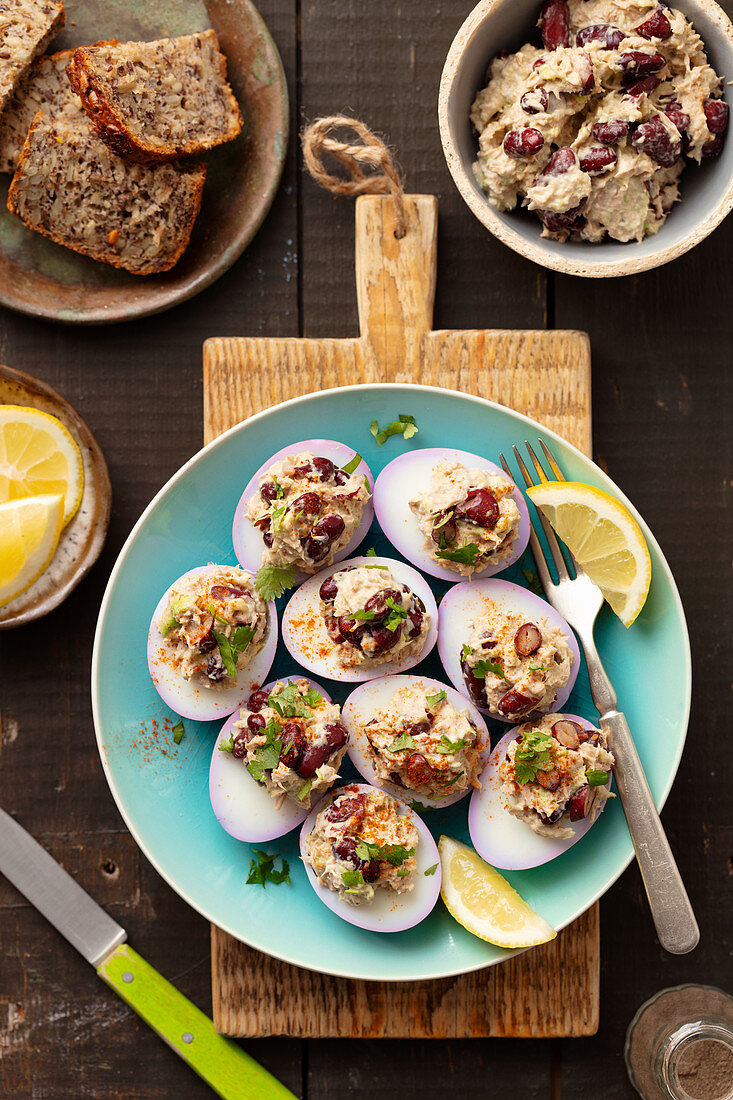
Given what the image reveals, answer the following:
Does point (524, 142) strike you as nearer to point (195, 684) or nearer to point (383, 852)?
point (195, 684)

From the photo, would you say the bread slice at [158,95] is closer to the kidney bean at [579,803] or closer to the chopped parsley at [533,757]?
the chopped parsley at [533,757]

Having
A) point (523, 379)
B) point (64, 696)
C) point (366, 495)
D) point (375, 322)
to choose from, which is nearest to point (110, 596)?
point (64, 696)

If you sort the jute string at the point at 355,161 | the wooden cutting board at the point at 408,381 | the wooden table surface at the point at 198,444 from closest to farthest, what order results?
the jute string at the point at 355,161 → the wooden cutting board at the point at 408,381 → the wooden table surface at the point at 198,444

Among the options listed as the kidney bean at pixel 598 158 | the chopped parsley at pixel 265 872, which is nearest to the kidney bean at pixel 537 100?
the kidney bean at pixel 598 158

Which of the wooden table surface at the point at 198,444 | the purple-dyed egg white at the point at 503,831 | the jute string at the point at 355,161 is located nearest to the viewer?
the purple-dyed egg white at the point at 503,831

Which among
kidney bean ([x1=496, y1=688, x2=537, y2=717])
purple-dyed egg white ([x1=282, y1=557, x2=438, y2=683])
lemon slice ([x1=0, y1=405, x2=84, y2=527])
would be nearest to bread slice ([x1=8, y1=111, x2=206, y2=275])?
lemon slice ([x1=0, y1=405, x2=84, y2=527])

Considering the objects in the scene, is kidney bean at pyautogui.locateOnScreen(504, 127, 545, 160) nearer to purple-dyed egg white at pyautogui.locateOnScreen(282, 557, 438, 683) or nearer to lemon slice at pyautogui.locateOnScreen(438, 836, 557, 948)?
purple-dyed egg white at pyautogui.locateOnScreen(282, 557, 438, 683)

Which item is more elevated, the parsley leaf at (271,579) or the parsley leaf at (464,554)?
the parsley leaf at (464,554)
